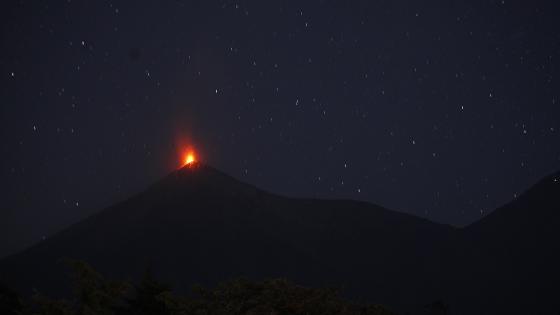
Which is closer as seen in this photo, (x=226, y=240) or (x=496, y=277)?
(x=496, y=277)

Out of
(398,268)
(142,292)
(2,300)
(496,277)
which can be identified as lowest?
(142,292)

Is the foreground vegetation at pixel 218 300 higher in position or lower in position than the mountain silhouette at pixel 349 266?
lower

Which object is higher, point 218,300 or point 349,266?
point 349,266

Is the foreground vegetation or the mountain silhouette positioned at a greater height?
the mountain silhouette

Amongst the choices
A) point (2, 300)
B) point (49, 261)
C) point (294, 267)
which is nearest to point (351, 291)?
point (294, 267)

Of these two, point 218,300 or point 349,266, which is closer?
point 218,300

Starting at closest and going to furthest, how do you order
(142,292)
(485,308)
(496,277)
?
(142,292), (485,308), (496,277)

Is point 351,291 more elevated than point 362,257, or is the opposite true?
point 362,257

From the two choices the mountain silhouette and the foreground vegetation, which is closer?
the foreground vegetation

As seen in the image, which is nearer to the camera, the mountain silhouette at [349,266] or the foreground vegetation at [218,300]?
the foreground vegetation at [218,300]

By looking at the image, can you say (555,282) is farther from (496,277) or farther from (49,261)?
(49,261)

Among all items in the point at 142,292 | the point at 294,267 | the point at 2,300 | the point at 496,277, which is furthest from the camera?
the point at 294,267
